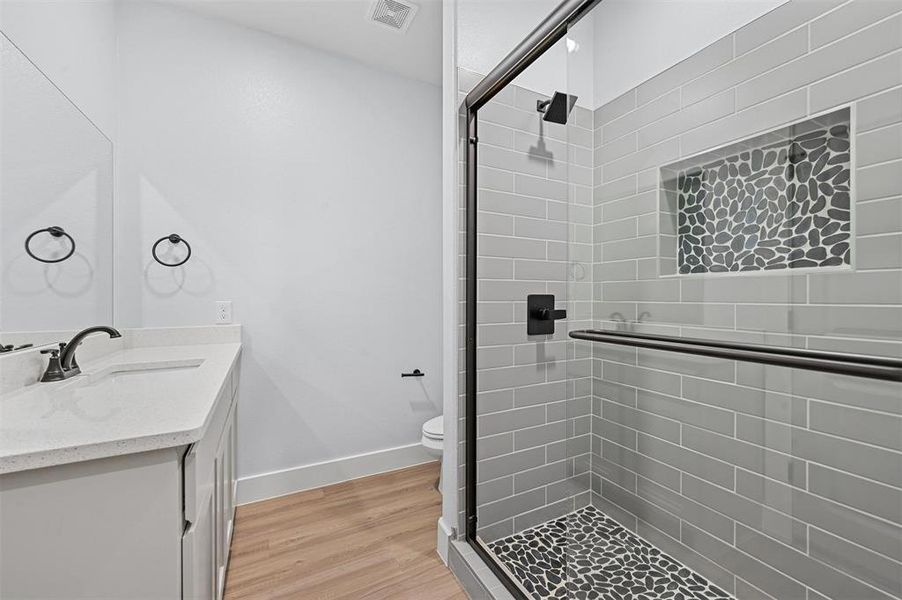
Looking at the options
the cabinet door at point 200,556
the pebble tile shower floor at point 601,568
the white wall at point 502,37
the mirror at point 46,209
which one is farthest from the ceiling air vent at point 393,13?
the pebble tile shower floor at point 601,568

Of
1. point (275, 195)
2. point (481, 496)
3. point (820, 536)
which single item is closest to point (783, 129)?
point (820, 536)

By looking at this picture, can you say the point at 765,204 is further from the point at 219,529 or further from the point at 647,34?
the point at 219,529

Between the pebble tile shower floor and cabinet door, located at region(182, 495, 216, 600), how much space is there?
0.99m

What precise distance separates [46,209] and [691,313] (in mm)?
2230

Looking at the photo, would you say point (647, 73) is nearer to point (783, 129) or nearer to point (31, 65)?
point (783, 129)

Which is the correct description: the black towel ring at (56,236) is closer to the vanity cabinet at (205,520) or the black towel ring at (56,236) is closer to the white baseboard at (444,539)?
the vanity cabinet at (205,520)

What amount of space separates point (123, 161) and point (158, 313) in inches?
29.9

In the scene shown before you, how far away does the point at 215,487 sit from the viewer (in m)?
1.17

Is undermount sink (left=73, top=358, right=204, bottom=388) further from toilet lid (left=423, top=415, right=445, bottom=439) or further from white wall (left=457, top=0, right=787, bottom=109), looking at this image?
white wall (left=457, top=0, right=787, bottom=109)

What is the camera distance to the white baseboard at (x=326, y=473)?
6.61 ft

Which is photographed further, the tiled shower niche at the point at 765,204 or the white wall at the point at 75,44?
the white wall at the point at 75,44

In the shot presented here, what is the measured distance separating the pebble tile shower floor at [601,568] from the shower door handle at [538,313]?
694mm

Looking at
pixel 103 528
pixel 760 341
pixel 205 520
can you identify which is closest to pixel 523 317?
pixel 760 341

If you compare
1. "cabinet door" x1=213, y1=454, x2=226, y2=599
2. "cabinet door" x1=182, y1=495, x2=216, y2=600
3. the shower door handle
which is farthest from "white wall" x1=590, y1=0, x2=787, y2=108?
"cabinet door" x1=213, y1=454, x2=226, y2=599
